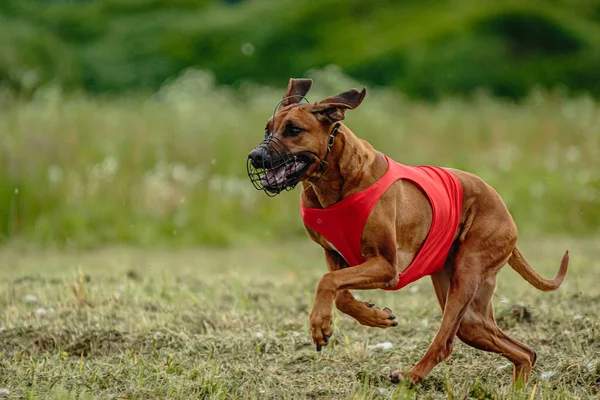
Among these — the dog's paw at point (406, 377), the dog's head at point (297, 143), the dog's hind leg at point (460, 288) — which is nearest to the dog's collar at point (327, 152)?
the dog's head at point (297, 143)

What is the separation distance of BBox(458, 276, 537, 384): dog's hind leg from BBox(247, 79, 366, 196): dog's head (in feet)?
3.90

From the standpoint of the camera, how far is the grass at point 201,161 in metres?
11.3

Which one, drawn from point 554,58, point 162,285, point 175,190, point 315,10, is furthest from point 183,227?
point 315,10

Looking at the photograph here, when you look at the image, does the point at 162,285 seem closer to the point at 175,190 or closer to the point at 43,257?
the point at 43,257

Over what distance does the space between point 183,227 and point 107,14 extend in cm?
1494

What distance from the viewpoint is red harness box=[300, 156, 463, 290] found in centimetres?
458

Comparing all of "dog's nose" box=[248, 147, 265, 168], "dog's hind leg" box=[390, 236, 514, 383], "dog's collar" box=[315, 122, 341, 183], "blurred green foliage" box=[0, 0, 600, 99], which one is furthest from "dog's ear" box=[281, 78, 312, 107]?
"blurred green foliage" box=[0, 0, 600, 99]

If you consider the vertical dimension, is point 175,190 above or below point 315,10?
below

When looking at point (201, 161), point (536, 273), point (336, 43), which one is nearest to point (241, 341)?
point (536, 273)

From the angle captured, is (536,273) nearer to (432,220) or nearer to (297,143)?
(432,220)

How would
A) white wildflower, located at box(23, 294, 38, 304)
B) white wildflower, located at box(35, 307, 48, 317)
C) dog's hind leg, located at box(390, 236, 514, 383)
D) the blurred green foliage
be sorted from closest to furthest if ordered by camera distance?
1. dog's hind leg, located at box(390, 236, 514, 383)
2. white wildflower, located at box(35, 307, 48, 317)
3. white wildflower, located at box(23, 294, 38, 304)
4. the blurred green foliage

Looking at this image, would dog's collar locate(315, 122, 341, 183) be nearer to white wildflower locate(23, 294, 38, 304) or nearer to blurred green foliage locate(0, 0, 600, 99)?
white wildflower locate(23, 294, 38, 304)

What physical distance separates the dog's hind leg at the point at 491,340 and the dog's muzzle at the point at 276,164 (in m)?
1.28

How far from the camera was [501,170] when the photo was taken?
518 inches
